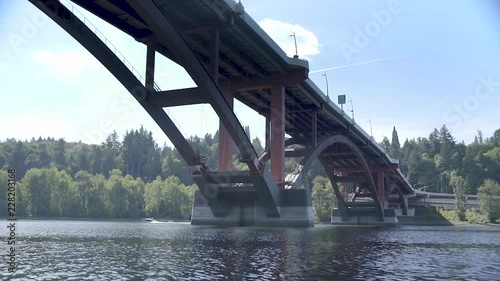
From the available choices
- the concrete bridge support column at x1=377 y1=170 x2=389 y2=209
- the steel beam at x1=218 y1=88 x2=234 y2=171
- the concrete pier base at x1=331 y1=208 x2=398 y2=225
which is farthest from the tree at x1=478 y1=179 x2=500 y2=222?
the steel beam at x1=218 y1=88 x2=234 y2=171

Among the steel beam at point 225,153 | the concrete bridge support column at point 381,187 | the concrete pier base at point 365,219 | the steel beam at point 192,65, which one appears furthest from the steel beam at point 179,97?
the concrete bridge support column at point 381,187

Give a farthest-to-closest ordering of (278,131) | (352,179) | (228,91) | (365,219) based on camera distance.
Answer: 1. (365,219)
2. (352,179)
3. (228,91)
4. (278,131)

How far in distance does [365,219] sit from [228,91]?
65.7 m

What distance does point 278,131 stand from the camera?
59.1m

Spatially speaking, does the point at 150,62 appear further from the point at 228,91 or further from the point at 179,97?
the point at 228,91

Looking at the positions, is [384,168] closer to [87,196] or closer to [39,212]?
[87,196]

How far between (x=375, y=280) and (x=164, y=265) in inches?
363

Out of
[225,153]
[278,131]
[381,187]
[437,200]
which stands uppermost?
[278,131]

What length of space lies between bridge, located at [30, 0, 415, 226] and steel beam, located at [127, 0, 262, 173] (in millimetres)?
88

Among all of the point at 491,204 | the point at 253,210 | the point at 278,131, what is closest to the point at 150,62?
the point at 278,131

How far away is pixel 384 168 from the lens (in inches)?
4582

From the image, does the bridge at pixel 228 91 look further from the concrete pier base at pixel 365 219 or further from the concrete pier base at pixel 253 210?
the concrete pier base at pixel 365 219

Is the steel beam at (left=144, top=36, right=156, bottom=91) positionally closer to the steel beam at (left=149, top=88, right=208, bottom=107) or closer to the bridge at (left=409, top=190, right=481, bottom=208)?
the steel beam at (left=149, top=88, right=208, bottom=107)

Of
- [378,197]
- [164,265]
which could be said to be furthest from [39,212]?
[164,265]
